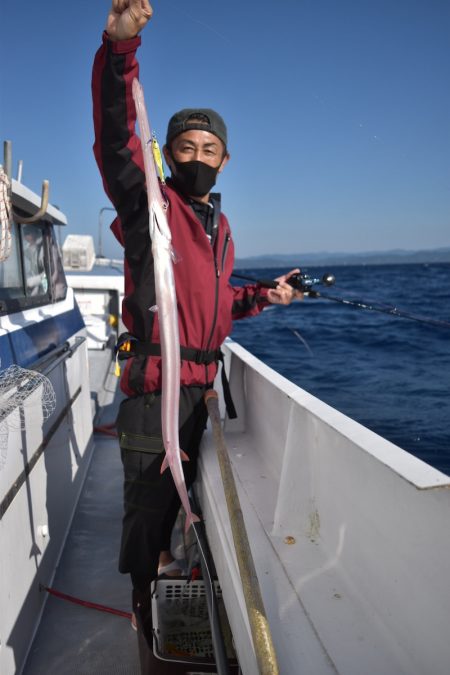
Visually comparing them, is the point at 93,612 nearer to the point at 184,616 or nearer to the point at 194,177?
the point at 184,616

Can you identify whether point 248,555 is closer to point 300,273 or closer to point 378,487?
point 378,487

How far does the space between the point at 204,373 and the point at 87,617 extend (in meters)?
1.52

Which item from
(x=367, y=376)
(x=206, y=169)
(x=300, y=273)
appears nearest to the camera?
(x=206, y=169)

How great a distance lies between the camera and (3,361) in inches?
107

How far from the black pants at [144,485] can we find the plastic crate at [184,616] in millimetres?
199

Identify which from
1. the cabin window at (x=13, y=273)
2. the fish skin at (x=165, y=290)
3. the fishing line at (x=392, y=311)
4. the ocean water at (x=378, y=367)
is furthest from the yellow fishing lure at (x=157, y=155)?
the ocean water at (x=378, y=367)

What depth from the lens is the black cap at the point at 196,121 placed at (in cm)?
252

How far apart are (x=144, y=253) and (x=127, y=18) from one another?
949mm

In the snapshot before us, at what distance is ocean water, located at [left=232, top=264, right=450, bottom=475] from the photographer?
6090mm

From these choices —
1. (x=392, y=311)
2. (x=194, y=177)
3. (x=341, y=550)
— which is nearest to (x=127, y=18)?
(x=194, y=177)

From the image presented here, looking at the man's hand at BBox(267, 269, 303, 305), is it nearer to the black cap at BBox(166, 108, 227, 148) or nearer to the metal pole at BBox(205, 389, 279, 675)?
the black cap at BBox(166, 108, 227, 148)

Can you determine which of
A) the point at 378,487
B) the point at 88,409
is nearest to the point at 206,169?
the point at 378,487

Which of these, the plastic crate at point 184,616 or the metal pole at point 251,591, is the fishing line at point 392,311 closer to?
the metal pole at point 251,591

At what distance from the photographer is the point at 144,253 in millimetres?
2365
